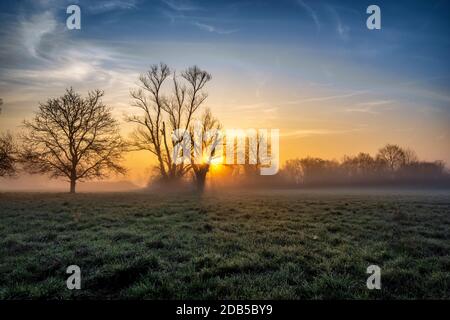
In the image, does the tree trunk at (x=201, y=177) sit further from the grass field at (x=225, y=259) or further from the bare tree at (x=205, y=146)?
the grass field at (x=225, y=259)

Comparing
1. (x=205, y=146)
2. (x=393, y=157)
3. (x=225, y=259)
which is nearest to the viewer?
(x=225, y=259)

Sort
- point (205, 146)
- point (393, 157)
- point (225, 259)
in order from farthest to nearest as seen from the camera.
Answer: point (393, 157)
point (205, 146)
point (225, 259)

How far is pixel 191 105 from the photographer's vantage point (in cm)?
4334

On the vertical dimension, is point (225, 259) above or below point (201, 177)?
below

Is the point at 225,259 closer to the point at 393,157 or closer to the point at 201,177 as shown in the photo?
the point at 201,177

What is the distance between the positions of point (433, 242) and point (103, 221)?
1295 cm

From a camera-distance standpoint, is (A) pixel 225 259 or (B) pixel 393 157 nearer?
(A) pixel 225 259
